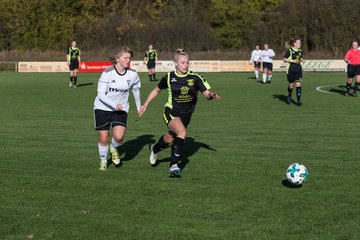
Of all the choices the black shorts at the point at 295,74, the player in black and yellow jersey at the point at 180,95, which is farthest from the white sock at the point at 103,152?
the black shorts at the point at 295,74

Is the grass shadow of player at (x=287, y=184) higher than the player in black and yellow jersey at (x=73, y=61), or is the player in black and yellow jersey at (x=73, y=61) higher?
the player in black and yellow jersey at (x=73, y=61)

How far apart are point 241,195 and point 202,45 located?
5272 centimetres

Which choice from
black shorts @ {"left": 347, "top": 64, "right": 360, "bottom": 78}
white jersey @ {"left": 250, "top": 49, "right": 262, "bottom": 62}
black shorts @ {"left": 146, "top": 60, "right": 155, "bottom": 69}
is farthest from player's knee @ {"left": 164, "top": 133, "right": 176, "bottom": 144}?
white jersey @ {"left": 250, "top": 49, "right": 262, "bottom": 62}

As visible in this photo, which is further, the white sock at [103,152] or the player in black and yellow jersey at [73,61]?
the player in black and yellow jersey at [73,61]

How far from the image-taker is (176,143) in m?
7.95

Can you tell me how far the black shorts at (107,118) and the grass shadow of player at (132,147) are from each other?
2.45 feet

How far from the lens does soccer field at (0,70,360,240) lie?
5.57 m

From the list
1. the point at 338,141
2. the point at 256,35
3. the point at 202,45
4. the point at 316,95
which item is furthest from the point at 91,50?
the point at 338,141

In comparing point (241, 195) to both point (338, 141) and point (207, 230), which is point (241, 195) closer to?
point (207, 230)

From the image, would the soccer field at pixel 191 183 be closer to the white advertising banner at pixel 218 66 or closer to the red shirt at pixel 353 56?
the red shirt at pixel 353 56

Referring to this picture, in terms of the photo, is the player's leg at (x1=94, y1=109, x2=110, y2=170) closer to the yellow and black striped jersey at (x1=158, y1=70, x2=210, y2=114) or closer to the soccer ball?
the yellow and black striped jersey at (x1=158, y1=70, x2=210, y2=114)

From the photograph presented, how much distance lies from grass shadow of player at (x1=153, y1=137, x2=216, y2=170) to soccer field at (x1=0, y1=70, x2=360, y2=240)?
51 millimetres

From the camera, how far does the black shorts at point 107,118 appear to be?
8.27 metres

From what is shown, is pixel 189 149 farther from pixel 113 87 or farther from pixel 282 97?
pixel 282 97
